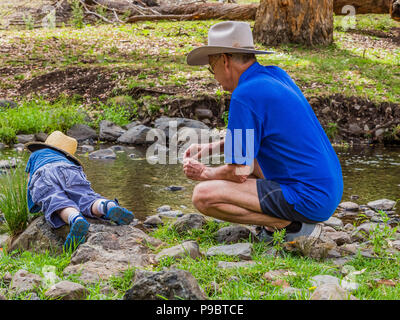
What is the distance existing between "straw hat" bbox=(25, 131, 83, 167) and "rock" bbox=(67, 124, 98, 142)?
14.8 ft

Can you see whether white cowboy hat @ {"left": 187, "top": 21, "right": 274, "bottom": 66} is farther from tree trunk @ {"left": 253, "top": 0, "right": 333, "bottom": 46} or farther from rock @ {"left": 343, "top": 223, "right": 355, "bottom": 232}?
tree trunk @ {"left": 253, "top": 0, "right": 333, "bottom": 46}

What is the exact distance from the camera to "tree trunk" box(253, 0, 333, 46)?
38.5 ft

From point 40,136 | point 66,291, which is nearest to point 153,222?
point 66,291

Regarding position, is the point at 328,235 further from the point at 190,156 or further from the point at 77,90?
the point at 77,90

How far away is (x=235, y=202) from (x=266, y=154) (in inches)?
15.5

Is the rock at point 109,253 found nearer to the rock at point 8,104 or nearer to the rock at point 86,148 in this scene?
the rock at point 86,148

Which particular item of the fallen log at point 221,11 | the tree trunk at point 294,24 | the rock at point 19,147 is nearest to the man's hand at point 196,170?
the rock at point 19,147

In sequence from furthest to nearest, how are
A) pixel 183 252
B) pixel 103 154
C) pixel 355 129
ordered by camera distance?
pixel 355 129 → pixel 103 154 → pixel 183 252

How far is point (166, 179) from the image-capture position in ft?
20.3

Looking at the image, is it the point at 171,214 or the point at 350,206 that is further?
the point at 350,206

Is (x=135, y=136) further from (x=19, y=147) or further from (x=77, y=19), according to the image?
(x=77, y=19)

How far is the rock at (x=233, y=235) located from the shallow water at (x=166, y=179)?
1152mm

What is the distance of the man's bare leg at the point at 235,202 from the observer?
330 centimetres
